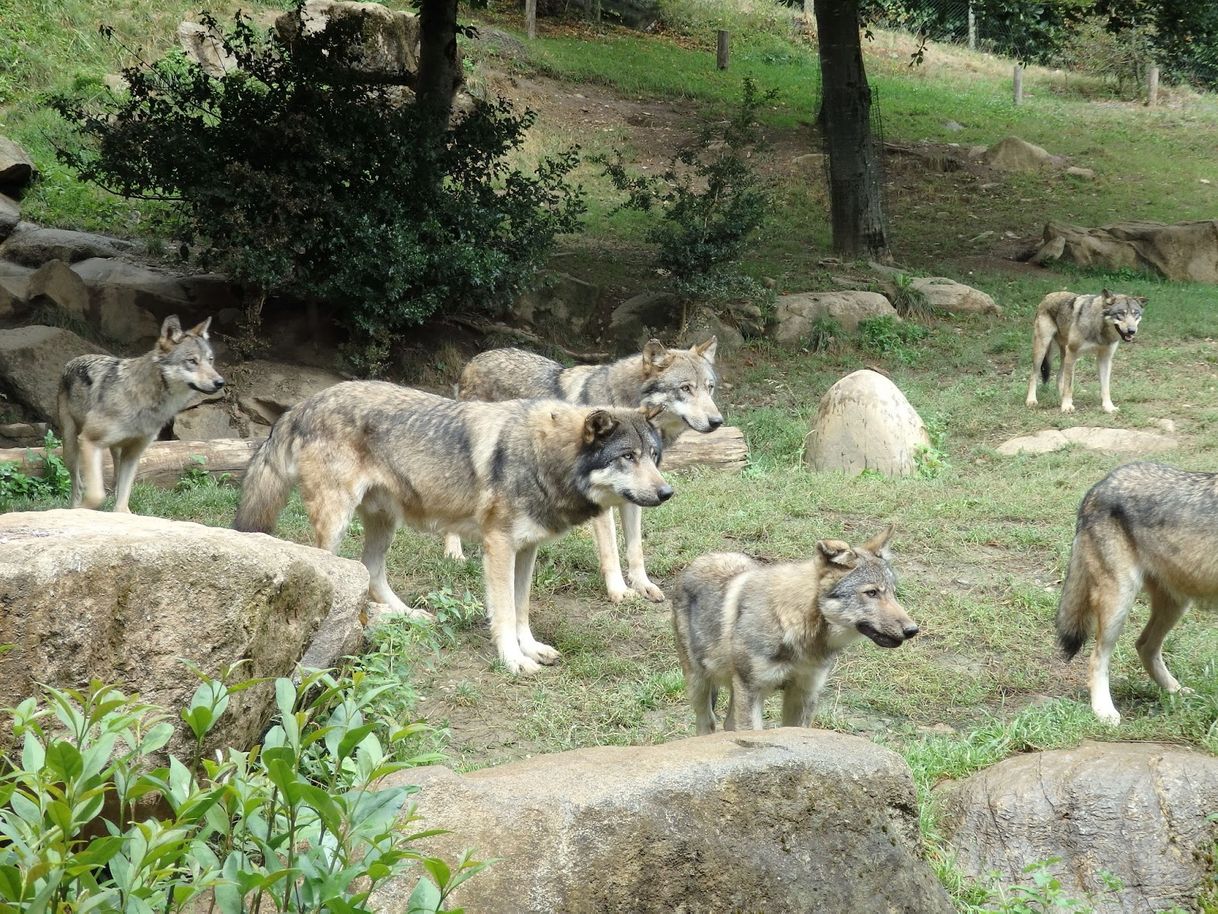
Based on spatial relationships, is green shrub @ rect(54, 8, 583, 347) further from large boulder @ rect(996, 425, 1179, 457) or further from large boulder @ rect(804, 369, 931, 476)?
large boulder @ rect(996, 425, 1179, 457)

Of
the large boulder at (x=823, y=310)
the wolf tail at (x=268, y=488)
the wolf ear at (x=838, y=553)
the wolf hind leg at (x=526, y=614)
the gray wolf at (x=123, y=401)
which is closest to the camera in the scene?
the wolf ear at (x=838, y=553)

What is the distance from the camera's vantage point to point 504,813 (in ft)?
12.3

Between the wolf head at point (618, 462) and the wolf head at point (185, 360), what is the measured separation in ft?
16.2

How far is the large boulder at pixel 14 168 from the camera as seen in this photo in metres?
17.7

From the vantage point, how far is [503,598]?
7.18 metres

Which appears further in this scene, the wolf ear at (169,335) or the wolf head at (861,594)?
the wolf ear at (169,335)

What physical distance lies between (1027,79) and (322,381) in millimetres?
31662

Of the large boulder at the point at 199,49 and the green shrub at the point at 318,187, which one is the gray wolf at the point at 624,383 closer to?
the green shrub at the point at 318,187

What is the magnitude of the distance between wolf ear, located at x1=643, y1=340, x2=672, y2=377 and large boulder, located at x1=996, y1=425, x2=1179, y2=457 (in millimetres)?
4289

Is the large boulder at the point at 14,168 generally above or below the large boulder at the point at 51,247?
above

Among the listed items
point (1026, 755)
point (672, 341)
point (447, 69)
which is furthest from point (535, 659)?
point (447, 69)

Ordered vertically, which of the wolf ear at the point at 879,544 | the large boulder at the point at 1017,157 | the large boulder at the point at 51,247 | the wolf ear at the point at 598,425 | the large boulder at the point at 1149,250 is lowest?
the large boulder at the point at 51,247

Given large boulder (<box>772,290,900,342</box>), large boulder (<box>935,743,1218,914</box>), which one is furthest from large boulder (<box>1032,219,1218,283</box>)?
large boulder (<box>935,743,1218,914</box>)

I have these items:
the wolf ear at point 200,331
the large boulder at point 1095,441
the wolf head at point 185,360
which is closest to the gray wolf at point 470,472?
the wolf head at point 185,360
